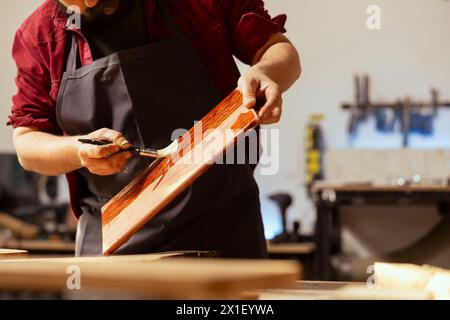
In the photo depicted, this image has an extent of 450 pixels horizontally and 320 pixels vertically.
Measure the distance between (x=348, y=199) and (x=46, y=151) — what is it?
8.72 feet

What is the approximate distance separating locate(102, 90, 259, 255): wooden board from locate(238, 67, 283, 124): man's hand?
0.02 metres

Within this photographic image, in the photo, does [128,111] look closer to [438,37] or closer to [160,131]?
[160,131]

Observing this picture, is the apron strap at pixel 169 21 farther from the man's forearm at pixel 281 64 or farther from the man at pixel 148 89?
the man's forearm at pixel 281 64

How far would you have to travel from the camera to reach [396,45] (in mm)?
4395

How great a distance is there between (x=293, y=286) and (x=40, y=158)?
2.07ft

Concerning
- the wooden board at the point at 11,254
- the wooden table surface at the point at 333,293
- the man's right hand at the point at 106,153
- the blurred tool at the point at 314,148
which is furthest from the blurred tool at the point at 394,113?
the wooden board at the point at 11,254

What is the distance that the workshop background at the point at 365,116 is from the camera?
4.36 m

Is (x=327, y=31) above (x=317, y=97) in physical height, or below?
above

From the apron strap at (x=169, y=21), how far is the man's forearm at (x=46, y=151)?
299 mm

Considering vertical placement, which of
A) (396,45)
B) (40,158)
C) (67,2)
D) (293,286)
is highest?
(396,45)

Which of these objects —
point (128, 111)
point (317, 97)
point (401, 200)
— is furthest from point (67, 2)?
point (317, 97)

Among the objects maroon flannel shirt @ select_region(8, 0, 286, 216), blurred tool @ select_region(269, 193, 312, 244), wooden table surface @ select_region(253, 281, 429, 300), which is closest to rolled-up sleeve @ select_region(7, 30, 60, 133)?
maroon flannel shirt @ select_region(8, 0, 286, 216)

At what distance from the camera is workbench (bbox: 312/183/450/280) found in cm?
371

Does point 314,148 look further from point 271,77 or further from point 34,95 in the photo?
point 271,77
